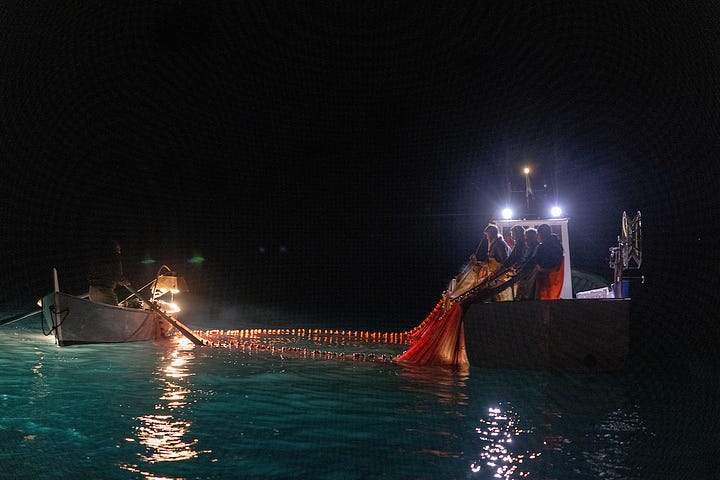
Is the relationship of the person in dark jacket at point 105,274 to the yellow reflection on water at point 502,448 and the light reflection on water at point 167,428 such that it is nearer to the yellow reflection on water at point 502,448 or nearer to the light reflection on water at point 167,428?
the light reflection on water at point 167,428

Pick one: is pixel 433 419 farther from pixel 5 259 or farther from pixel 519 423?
pixel 5 259

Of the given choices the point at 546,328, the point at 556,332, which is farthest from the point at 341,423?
the point at 556,332

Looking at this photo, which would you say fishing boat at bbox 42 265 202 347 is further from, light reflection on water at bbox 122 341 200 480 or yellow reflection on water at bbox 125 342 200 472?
yellow reflection on water at bbox 125 342 200 472

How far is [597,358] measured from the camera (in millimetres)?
10461

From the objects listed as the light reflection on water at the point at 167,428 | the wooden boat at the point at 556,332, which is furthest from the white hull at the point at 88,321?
the wooden boat at the point at 556,332

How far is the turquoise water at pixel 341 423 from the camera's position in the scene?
5.43 meters

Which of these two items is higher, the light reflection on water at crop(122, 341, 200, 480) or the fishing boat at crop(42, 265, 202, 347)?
the fishing boat at crop(42, 265, 202, 347)

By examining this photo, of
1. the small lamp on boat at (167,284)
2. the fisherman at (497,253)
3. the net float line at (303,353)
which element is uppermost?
the fisherman at (497,253)

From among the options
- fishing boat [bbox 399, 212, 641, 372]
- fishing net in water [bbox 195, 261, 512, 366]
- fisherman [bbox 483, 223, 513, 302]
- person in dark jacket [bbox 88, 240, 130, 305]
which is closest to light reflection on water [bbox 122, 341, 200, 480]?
fishing net in water [bbox 195, 261, 512, 366]

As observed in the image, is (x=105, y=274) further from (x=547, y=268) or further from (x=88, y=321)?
(x=547, y=268)

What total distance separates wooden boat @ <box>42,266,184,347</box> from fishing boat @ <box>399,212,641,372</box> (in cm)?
763

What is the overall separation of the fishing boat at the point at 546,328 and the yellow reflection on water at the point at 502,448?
2609 mm

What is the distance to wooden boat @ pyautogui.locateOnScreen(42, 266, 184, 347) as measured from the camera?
13.5 meters

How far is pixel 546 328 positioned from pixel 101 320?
31.9 feet
